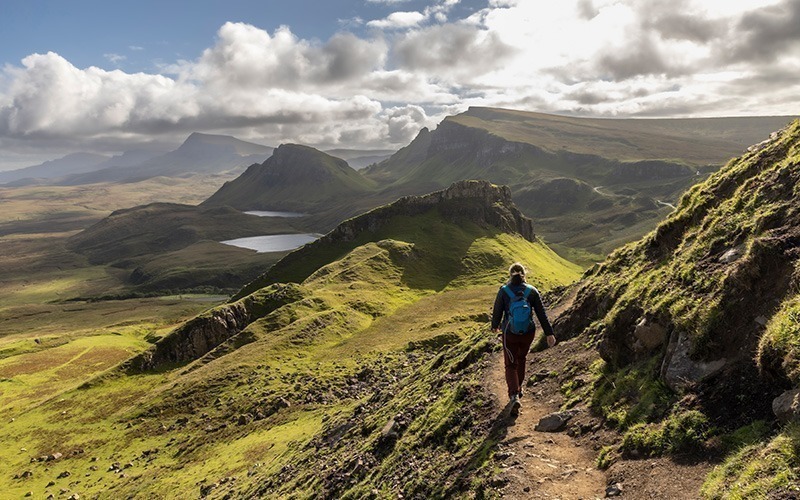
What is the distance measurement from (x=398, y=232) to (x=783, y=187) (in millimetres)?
124793

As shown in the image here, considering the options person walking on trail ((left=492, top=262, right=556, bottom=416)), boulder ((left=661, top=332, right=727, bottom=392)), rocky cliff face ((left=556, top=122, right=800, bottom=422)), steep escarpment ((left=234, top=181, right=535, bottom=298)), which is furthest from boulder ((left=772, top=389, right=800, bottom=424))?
steep escarpment ((left=234, top=181, right=535, bottom=298))

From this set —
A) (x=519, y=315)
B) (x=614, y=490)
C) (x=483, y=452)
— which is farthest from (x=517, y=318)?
(x=614, y=490)

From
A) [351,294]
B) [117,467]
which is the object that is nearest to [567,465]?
[117,467]

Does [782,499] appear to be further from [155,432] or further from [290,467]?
[155,432]

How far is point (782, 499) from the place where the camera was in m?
7.53

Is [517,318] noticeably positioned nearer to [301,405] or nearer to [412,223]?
[301,405]

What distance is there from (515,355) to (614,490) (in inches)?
197

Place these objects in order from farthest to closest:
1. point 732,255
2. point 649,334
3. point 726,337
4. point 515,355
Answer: point 649,334, point 515,355, point 732,255, point 726,337

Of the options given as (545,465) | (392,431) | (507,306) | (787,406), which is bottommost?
(392,431)

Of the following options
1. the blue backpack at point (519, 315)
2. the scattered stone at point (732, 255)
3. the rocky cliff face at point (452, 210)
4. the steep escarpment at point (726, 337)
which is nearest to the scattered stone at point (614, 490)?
the steep escarpment at point (726, 337)

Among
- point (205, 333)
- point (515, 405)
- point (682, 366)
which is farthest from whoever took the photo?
point (205, 333)

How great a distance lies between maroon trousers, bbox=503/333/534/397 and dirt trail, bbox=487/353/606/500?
151 centimetres

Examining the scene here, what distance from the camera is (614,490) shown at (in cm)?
1052

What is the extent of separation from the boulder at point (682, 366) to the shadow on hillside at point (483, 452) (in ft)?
17.8
